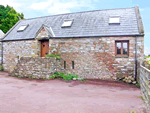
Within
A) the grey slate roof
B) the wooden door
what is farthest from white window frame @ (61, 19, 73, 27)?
the wooden door

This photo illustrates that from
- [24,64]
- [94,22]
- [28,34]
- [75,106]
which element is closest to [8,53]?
[28,34]

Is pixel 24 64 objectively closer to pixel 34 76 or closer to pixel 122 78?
pixel 34 76

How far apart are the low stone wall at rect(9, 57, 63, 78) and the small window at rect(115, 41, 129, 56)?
213 inches

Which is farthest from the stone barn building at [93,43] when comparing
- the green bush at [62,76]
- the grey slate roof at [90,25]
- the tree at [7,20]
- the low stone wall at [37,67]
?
the tree at [7,20]

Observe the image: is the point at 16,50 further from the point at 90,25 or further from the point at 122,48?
the point at 122,48

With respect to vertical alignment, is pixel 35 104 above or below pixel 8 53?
below

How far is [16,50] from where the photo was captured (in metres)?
13.5

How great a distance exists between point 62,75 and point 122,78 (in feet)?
16.9

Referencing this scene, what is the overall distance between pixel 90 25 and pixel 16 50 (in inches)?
337

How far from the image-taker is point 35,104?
4.87 meters

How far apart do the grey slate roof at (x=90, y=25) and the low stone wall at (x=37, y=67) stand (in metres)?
2.88

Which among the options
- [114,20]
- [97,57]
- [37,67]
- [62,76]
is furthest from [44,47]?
[114,20]

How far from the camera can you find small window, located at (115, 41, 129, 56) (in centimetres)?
1010

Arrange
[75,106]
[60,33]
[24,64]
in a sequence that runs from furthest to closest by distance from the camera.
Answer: [60,33], [24,64], [75,106]
